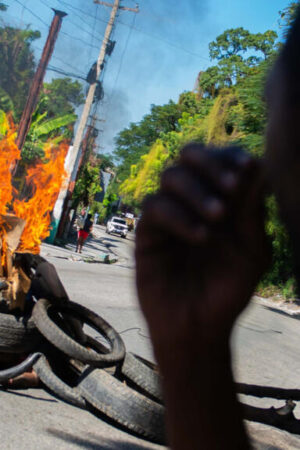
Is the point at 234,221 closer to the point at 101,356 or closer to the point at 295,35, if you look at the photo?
the point at 295,35

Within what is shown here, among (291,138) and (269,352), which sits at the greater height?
(291,138)

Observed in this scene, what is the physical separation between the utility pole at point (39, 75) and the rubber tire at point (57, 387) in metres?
12.7

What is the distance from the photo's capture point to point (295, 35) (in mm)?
607

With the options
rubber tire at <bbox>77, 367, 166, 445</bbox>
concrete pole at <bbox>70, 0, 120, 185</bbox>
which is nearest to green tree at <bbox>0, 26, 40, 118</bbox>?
concrete pole at <bbox>70, 0, 120, 185</bbox>

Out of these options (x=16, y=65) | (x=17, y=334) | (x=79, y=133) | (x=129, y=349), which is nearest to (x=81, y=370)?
(x=17, y=334)

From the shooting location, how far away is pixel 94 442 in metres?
4.23

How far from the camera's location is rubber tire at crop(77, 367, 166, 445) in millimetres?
4512

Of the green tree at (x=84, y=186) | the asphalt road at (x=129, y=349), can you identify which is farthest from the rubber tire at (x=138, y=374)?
the green tree at (x=84, y=186)

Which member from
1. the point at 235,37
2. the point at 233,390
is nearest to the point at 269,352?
the point at 233,390

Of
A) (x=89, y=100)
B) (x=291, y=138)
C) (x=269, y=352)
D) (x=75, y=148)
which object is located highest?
(x=89, y=100)

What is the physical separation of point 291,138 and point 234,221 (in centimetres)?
11

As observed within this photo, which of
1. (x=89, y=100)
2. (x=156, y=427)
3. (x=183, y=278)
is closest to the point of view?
(x=183, y=278)

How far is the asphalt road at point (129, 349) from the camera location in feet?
12.7

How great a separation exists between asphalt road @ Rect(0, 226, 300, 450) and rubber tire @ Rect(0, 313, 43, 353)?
40 cm
